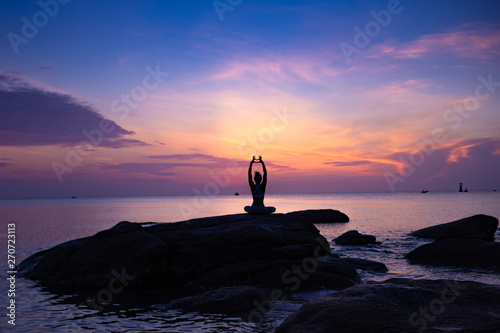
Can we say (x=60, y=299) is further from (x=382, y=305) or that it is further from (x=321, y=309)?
(x=382, y=305)

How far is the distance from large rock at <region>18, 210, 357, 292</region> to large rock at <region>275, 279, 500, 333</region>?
7.62m

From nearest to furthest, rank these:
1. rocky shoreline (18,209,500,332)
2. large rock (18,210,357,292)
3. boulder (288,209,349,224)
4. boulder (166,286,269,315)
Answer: boulder (166,286,269,315) < rocky shoreline (18,209,500,332) < large rock (18,210,357,292) < boulder (288,209,349,224)

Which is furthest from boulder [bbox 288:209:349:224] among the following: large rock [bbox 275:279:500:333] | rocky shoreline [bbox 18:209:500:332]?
large rock [bbox 275:279:500:333]

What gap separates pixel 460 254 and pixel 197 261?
15.0 meters

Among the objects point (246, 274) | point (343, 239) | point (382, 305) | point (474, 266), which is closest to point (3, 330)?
point (246, 274)

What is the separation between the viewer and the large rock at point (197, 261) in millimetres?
15359

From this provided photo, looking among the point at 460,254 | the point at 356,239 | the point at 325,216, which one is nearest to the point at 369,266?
the point at 460,254

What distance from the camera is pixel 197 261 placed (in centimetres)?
1631

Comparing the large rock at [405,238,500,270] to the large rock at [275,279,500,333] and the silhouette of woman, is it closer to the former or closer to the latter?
the silhouette of woman

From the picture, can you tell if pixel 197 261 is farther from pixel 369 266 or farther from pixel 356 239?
pixel 356 239

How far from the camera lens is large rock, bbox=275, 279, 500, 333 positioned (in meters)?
5.72

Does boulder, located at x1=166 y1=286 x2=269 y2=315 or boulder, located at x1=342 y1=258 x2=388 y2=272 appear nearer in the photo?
boulder, located at x1=166 y1=286 x2=269 y2=315

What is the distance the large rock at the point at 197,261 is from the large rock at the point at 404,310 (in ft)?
25.0

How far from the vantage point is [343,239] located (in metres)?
32.3
